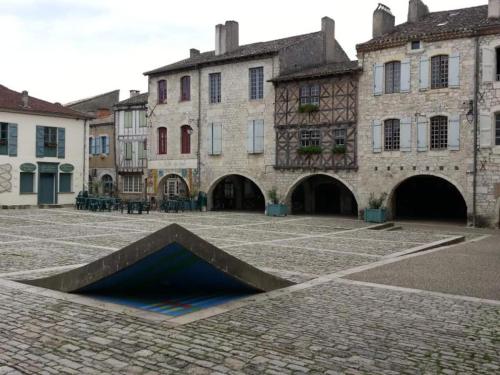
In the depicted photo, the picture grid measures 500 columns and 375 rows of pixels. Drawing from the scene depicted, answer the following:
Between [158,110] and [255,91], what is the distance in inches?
244

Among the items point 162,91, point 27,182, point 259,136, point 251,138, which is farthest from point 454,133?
point 27,182

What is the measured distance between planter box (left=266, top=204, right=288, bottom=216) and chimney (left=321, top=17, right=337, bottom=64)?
8049 mm

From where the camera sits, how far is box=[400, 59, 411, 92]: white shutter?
2019 centimetres

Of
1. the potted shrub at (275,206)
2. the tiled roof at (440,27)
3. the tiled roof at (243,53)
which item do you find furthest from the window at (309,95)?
the potted shrub at (275,206)

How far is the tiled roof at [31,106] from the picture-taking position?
85.0ft

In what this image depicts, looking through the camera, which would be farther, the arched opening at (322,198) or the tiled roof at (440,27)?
the arched opening at (322,198)

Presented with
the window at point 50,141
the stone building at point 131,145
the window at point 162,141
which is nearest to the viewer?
the window at point 50,141

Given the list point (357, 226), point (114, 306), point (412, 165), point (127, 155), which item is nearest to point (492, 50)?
point (412, 165)

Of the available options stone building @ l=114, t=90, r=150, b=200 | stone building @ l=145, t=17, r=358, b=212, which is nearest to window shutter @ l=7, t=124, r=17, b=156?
stone building @ l=145, t=17, r=358, b=212

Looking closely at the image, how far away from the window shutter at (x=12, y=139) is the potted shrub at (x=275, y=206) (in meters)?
12.8

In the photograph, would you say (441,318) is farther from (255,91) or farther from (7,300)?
(255,91)

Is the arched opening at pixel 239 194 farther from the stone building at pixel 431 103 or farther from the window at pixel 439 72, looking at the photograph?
the window at pixel 439 72

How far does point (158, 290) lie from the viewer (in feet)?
22.3

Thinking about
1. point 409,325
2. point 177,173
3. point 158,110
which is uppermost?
point 158,110
